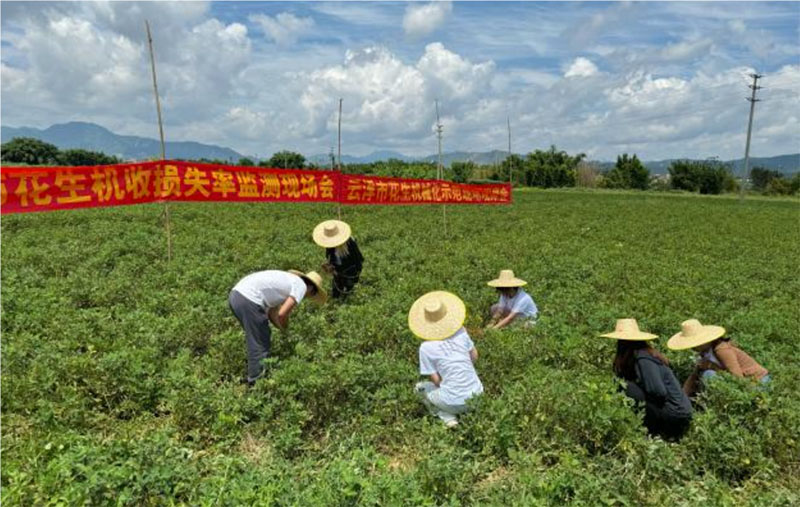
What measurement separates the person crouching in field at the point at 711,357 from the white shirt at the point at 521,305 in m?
2.17

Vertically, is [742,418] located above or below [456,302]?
below

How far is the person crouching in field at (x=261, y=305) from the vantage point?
5.39m

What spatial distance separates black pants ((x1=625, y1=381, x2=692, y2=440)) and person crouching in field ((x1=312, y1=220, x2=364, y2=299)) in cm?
416

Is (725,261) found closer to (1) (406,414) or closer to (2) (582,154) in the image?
(1) (406,414)

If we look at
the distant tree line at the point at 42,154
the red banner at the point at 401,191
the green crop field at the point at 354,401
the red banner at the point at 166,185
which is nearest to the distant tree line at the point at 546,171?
the distant tree line at the point at 42,154

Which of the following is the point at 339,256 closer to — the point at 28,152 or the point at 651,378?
the point at 651,378

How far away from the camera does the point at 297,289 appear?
18.2 feet

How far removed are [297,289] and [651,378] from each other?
3182 millimetres

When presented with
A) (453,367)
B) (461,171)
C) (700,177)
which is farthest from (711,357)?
(700,177)

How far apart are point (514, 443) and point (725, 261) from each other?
416 inches

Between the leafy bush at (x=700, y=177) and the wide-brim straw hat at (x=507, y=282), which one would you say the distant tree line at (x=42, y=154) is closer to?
the wide-brim straw hat at (x=507, y=282)

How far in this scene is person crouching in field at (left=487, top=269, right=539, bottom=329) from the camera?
23.5 feet

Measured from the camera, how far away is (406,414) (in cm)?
475

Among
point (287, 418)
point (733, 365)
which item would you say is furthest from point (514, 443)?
point (733, 365)
